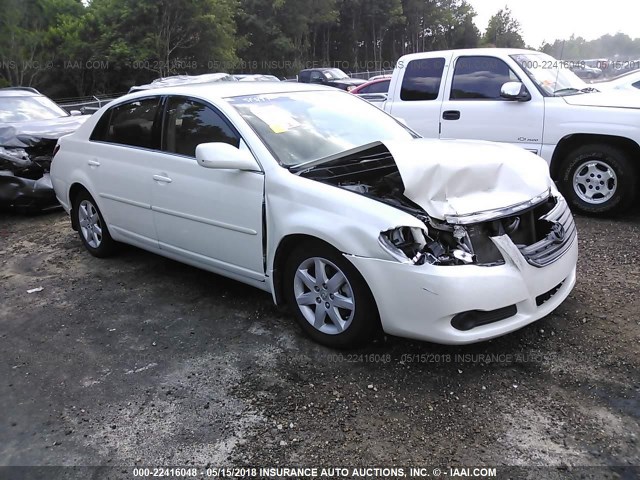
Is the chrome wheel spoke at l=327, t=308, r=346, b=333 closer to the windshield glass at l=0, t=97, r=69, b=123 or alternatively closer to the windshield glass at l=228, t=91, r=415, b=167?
the windshield glass at l=228, t=91, r=415, b=167

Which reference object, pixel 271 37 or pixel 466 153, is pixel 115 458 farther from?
pixel 271 37

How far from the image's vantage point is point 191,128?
13.6 feet

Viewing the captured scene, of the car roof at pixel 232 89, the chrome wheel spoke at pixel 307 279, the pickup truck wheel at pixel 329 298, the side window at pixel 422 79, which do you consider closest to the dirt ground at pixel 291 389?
the pickup truck wheel at pixel 329 298

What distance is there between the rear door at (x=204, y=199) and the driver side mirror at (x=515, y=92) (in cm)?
355

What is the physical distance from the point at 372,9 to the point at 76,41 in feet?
112

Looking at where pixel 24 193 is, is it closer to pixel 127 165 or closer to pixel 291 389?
pixel 127 165

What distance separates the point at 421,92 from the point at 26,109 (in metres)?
6.23

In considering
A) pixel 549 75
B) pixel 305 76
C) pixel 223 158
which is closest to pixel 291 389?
pixel 223 158

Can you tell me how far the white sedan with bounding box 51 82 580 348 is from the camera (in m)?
2.98

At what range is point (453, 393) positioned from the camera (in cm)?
300

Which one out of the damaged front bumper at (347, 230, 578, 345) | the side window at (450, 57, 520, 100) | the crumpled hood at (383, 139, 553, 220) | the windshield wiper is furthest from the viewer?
the side window at (450, 57, 520, 100)

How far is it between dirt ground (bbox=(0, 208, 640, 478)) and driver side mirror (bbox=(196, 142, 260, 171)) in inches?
44.6

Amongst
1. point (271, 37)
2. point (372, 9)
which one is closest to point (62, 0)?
point (271, 37)

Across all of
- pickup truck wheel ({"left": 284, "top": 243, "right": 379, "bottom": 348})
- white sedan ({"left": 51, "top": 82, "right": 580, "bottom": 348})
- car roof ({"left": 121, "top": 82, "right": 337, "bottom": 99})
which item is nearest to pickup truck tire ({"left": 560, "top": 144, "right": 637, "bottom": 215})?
white sedan ({"left": 51, "top": 82, "right": 580, "bottom": 348})
